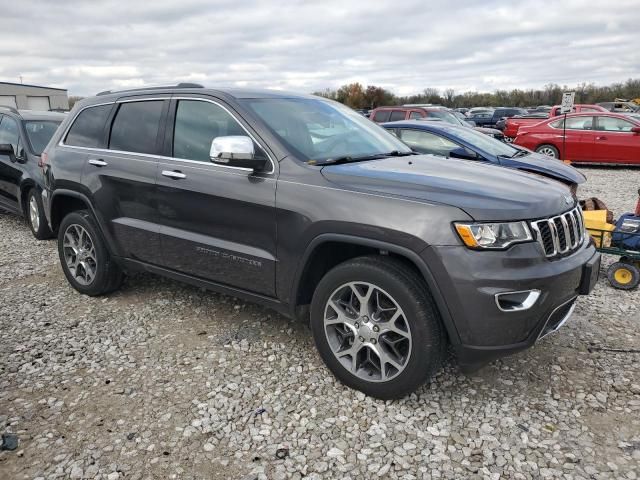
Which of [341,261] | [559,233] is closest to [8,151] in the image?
[341,261]

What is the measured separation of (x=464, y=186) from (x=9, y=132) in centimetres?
719

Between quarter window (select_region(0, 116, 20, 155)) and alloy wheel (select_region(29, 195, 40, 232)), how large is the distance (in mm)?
757

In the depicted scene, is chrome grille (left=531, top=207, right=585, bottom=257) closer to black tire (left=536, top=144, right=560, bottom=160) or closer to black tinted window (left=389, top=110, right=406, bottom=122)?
black tinted window (left=389, top=110, right=406, bottom=122)

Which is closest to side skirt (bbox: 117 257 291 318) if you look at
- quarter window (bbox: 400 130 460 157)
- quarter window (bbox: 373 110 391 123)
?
quarter window (bbox: 400 130 460 157)

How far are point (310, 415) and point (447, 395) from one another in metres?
0.86

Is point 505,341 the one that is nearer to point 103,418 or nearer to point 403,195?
point 403,195

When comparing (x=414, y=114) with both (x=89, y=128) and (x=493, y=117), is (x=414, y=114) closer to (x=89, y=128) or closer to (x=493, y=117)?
(x=89, y=128)

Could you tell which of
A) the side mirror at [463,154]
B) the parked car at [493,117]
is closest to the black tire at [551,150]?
the side mirror at [463,154]

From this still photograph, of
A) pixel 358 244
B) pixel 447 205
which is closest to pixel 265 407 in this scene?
pixel 358 244

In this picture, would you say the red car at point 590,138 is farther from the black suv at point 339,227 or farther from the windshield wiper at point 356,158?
the black suv at point 339,227

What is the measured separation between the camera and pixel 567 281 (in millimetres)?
2832

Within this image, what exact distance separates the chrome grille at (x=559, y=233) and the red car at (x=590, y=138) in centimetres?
1097

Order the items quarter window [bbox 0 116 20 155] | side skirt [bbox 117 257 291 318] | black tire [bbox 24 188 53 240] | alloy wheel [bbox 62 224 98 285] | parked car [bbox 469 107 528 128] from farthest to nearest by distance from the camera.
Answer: parked car [bbox 469 107 528 128] → quarter window [bbox 0 116 20 155] → black tire [bbox 24 188 53 240] → alloy wheel [bbox 62 224 98 285] → side skirt [bbox 117 257 291 318]

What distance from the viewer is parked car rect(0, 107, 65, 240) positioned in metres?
7.02
